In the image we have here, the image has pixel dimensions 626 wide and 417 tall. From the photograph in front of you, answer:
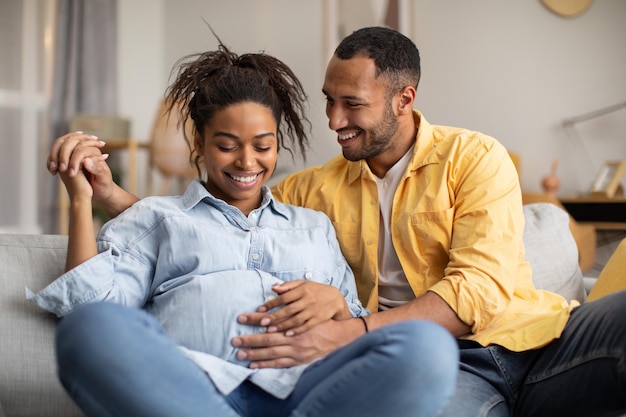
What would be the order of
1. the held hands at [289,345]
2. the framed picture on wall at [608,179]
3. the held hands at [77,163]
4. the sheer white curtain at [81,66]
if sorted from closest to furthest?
1. the held hands at [289,345]
2. the held hands at [77,163]
3. the framed picture on wall at [608,179]
4. the sheer white curtain at [81,66]

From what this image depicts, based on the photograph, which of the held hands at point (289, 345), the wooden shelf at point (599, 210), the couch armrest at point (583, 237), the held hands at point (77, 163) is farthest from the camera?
the wooden shelf at point (599, 210)

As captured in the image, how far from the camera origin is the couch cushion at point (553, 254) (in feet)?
6.36

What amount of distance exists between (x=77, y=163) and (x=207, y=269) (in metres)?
0.34

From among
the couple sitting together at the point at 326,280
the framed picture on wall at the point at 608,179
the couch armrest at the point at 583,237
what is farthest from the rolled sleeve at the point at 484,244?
the framed picture on wall at the point at 608,179

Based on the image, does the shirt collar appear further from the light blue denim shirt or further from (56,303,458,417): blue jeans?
(56,303,458,417): blue jeans

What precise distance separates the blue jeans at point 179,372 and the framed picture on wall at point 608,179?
3674 mm

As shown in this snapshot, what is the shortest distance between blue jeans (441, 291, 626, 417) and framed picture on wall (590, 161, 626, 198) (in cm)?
316

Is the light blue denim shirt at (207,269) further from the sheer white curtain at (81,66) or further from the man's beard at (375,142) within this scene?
the sheer white curtain at (81,66)

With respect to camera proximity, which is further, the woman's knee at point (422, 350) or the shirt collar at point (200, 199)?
the shirt collar at point (200, 199)

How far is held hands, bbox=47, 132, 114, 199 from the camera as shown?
1.45m

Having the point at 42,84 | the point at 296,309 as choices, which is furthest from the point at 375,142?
the point at 42,84

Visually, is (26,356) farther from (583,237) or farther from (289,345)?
(583,237)

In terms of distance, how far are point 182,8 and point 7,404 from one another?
500 centimetres

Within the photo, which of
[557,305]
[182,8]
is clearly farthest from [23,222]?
[557,305]
